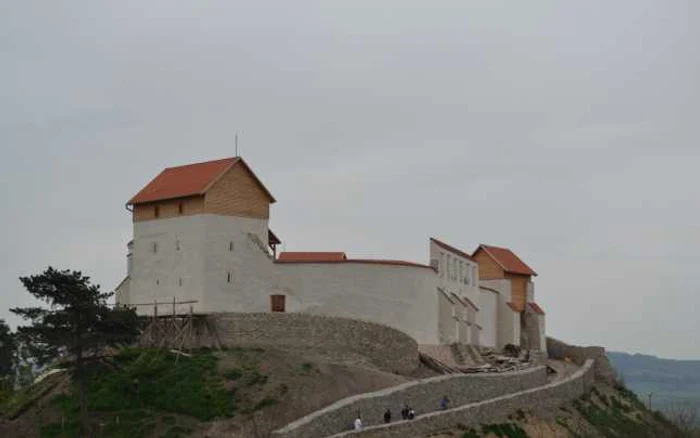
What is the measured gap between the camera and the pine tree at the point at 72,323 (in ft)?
130

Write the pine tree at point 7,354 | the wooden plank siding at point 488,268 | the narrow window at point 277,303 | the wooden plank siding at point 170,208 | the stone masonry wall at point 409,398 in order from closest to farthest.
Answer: the stone masonry wall at point 409,398
the narrow window at point 277,303
the wooden plank siding at point 170,208
the pine tree at point 7,354
the wooden plank siding at point 488,268

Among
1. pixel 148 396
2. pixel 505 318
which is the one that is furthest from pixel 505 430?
pixel 505 318

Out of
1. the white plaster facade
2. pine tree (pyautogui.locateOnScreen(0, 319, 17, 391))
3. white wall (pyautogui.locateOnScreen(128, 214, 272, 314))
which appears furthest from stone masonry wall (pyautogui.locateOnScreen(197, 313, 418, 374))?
pine tree (pyautogui.locateOnScreen(0, 319, 17, 391))

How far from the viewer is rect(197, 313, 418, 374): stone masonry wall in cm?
4644

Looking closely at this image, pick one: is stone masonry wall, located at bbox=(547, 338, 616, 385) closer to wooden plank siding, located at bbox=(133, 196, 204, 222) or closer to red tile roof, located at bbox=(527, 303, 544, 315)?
red tile roof, located at bbox=(527, 303, 544, 315)

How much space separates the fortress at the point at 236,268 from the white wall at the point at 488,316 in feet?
30.4

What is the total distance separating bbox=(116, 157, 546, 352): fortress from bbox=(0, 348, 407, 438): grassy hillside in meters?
3.42

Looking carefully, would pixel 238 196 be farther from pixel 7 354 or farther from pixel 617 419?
pixel 617 419

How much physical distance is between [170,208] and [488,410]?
16.6 metres

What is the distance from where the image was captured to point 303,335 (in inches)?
1834

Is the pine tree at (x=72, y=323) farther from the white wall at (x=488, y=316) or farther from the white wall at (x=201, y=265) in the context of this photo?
the white wall at (x=488, y=316)

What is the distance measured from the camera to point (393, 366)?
47.7 m

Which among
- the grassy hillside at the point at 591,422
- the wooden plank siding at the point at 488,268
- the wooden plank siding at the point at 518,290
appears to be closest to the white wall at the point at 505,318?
the wooden plank siding at the point at 488,268

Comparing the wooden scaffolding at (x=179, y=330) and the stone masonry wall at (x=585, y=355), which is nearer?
the wooden scaffolding at (x=179, y=330)
